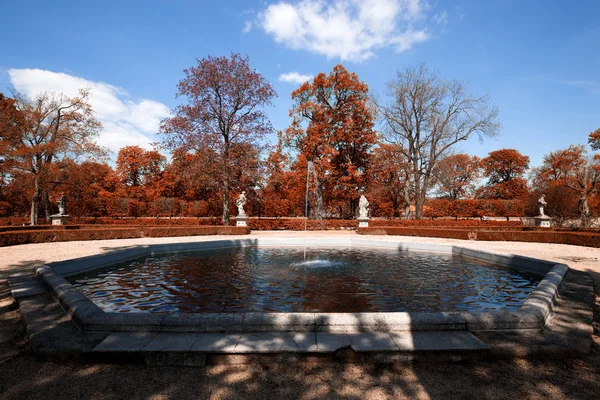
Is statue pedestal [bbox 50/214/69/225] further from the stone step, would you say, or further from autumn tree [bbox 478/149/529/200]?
autumn tree [bbox 478/149/529/200]

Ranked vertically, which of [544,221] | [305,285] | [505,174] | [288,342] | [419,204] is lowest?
[305,285]

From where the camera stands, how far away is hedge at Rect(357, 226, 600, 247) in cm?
1450

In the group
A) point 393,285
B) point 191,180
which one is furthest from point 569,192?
point 191,180

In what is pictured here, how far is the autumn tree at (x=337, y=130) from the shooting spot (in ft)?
97.9

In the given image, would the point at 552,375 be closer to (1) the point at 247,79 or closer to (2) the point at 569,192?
(1) the point at 247,79

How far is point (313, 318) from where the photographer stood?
3.79 meters

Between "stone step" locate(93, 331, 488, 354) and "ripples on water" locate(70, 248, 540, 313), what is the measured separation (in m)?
1.44

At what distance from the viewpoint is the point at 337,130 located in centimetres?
2988

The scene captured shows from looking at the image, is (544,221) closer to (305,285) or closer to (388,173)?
(388,173)

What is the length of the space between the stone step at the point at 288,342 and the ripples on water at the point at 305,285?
1.44 meters

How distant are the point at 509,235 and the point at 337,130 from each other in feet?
58.0

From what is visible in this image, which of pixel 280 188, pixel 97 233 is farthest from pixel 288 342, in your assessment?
pixel 280 188

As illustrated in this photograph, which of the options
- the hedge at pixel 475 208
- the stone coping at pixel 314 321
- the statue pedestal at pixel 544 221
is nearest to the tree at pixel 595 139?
the hedge at pixel 475 208

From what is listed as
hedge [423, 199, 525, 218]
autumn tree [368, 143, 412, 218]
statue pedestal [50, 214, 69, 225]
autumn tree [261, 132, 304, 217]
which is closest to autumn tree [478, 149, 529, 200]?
hedge [423, 199, 525, 218]
